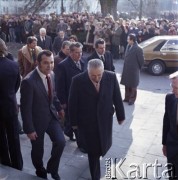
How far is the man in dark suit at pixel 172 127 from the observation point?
12.2 ft

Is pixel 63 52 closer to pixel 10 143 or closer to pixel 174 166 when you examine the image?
pixel 10 143

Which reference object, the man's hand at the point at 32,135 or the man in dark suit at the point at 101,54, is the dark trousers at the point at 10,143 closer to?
the man's hand at the point at 32,135

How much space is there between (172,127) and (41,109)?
5.36 feet

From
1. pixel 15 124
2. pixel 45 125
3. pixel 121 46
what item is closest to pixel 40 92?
pixel 45 125

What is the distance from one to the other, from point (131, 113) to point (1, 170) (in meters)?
3.85

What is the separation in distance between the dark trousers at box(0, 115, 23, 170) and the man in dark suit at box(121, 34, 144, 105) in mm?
4317

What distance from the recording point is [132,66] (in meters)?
8.69

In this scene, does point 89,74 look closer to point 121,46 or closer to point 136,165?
point 136,165

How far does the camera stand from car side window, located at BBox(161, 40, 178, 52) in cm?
1225

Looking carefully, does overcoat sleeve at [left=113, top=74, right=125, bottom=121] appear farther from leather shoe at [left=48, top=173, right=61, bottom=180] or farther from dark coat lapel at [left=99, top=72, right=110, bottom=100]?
leather shoe at [left=48, top=173, right=61, bottom=180]

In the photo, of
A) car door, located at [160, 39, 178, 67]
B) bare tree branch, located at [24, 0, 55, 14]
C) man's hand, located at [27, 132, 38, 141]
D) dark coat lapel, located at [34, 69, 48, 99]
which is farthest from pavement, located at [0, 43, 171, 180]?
bare tree branch, located at [24, 0, 55, 14]

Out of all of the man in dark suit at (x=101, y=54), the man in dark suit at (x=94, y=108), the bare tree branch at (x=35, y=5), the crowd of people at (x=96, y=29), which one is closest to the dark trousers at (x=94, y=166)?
the man in dark suit at (x=94, y=108)

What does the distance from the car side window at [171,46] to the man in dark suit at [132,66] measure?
3964 millimetres

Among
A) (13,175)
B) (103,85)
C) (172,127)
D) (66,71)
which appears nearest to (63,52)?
(66,71)
